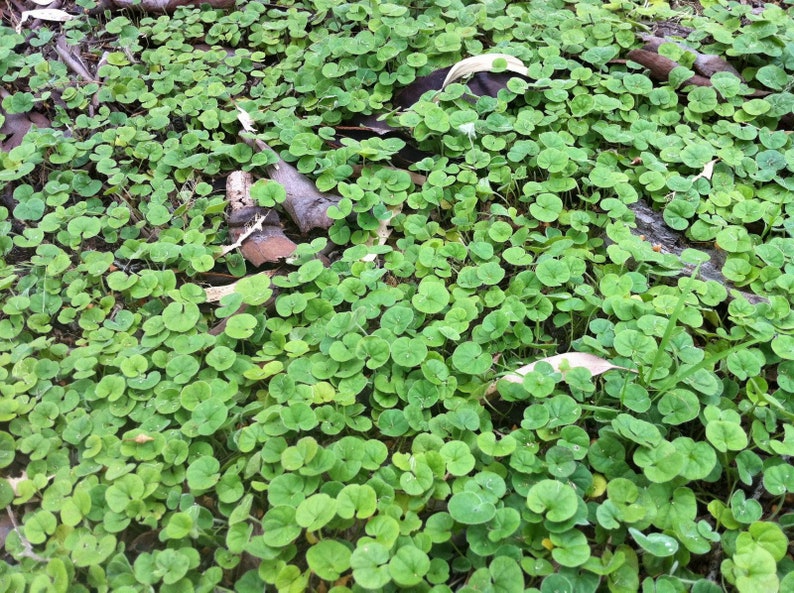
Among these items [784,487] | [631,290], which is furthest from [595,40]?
[784,487]

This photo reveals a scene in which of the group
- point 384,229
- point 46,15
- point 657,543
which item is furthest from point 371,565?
point 46,15

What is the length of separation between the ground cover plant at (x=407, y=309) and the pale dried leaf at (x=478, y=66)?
63 millimetres

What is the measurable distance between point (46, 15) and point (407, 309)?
137 inches

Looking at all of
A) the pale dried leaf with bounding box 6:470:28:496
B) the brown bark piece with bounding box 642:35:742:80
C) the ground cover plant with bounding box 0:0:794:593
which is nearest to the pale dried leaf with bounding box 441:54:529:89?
the ground cover plant with bounding box 0:0:794:593

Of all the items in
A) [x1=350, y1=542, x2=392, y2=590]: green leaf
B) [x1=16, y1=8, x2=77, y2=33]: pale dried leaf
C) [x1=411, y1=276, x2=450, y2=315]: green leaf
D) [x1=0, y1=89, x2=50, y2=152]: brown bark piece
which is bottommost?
[x1=350, y1=542, x2=392, y2=590]: green leaf

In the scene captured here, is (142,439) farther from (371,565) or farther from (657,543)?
(657,543)

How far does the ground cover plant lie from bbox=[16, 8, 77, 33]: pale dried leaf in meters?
0.29

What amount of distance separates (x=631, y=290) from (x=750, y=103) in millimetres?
1389

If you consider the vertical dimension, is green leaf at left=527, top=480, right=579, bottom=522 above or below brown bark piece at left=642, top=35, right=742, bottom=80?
below

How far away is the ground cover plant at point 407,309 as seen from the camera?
1.77 meters

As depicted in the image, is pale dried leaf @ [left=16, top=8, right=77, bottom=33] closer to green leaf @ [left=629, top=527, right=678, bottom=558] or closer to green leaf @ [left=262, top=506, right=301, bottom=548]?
green leaf @ [left=262, top=506, right=301, bottom=548]

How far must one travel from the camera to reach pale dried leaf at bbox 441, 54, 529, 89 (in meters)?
3.20

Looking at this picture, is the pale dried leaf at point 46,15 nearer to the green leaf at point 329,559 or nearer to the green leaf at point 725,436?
the green leaf at point 329,559

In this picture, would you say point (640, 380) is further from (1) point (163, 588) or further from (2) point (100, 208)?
(2) point (100, 208)
